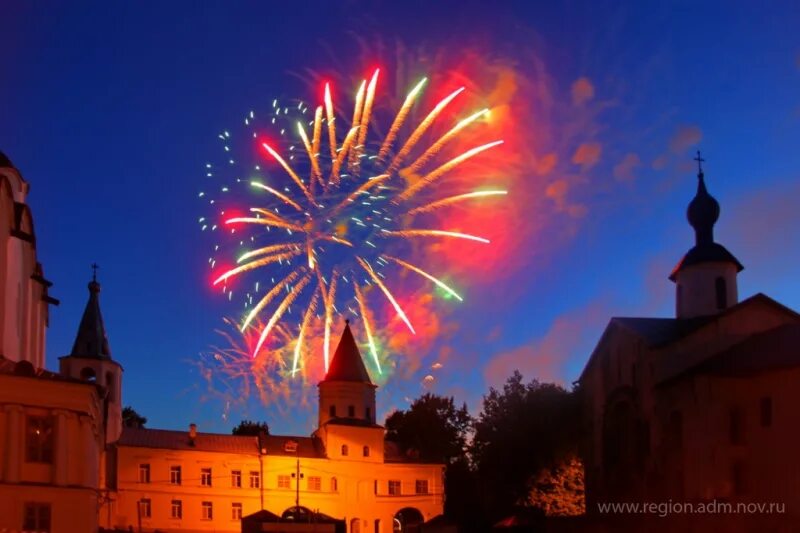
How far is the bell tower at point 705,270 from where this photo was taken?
47.2 m

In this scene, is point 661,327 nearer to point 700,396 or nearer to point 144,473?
point 700,396

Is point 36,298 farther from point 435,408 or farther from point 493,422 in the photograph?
point 435,408

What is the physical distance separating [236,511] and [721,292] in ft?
112

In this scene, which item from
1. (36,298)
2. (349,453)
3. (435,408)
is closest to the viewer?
(36,298)

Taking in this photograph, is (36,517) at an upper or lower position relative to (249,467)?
lower

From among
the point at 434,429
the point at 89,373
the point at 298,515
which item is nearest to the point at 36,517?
the point at 298,515

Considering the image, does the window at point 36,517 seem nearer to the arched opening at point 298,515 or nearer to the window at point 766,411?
the window at point 766,411

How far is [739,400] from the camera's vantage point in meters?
37.7

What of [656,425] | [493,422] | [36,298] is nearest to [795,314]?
[656,425]

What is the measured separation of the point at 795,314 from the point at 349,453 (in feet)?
114

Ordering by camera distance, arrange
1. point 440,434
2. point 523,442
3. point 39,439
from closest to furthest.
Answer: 1. point 39,439
2. point 523,442
3. point 440,434

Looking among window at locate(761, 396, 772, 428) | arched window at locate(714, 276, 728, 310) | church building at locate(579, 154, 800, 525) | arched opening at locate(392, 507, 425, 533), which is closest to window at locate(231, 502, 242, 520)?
arched opening at locate(392, 507, 425, 533)

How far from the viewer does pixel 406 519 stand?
75.4 metres

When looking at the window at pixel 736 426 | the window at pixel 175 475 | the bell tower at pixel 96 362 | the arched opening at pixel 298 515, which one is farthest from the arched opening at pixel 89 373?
the window at pixel 736 426
